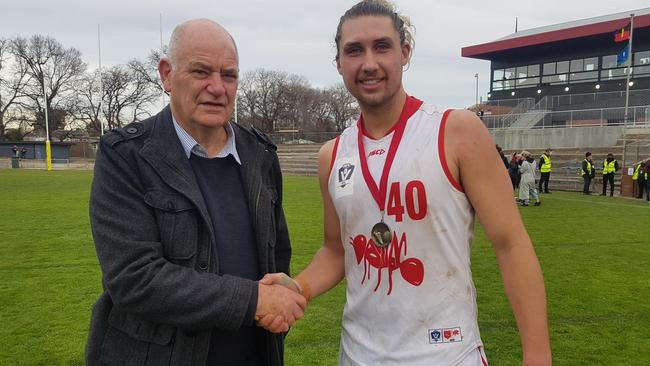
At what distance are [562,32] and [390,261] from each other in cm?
4273

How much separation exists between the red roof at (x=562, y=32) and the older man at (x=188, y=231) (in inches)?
1573

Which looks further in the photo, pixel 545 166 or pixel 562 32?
pixel 562 32

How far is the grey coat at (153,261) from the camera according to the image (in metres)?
1.83

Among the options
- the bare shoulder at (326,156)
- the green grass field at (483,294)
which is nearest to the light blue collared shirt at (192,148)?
the bare shoulder at (326,156)

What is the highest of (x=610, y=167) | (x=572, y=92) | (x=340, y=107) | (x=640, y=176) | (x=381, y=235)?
(x=340, y=107)

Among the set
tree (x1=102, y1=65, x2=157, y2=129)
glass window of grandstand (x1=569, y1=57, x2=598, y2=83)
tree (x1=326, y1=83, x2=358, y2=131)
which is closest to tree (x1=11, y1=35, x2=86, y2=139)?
tree (x1=102, y1=65, x2=157, y2=129)

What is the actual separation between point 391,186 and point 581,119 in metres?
30.2

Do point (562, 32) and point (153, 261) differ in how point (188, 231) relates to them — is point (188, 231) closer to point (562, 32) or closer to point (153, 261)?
point (153, 261)

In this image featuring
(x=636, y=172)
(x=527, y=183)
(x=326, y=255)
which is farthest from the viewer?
(x=636, y=172)

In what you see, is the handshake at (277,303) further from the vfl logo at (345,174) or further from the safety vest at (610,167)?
the safety vest at (610,167)

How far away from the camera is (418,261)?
2021mm

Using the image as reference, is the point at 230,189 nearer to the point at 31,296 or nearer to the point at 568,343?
the point at 568,343

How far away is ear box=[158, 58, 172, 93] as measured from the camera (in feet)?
7.16

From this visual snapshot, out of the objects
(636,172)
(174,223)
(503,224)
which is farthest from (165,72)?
(636,172)
